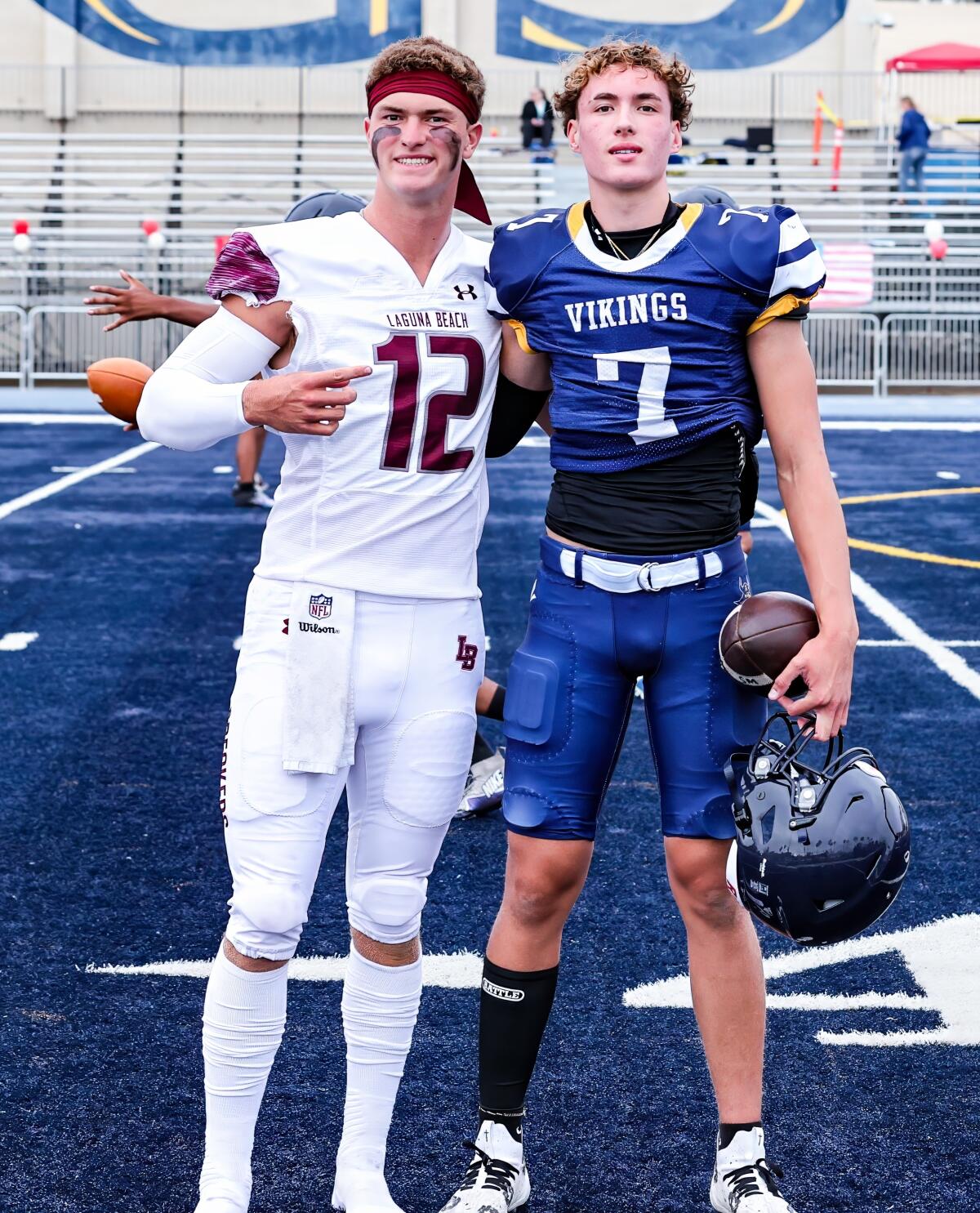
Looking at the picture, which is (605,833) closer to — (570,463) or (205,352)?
(570,463)

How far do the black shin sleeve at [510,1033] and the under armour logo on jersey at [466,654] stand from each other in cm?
57

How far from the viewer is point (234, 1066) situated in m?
2.70

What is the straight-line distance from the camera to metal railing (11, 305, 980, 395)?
19734 millimetres

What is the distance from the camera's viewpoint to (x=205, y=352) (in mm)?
2736

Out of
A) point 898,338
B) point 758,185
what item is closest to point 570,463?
point 898,338

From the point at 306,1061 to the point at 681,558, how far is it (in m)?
1.42

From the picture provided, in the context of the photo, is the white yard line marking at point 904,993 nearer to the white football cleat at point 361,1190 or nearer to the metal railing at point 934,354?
the white football cleat at point 361,1190

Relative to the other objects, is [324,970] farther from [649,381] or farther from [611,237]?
[611,237]

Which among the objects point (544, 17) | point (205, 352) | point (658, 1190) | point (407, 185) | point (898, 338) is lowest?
point (658, 1190)

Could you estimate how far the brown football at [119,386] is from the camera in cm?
321

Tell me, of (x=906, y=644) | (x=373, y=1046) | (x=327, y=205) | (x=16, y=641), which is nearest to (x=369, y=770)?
(x=373, y=1046)

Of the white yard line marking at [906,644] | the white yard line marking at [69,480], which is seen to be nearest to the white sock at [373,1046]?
the white yard line marking at [906,644]

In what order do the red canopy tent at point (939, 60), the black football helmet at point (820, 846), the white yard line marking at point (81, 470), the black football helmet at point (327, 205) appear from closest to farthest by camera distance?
the black football helmet at point (820, 846), the black football helmet at point (327, 205), the white yard line marking at point (81, 470), the red canopy tent at point (939, 60)

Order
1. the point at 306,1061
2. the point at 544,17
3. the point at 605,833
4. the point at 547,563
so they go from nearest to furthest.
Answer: the point at 547,563 → the point at 306,1061 → the point at 605,833 → the point at 544,17
